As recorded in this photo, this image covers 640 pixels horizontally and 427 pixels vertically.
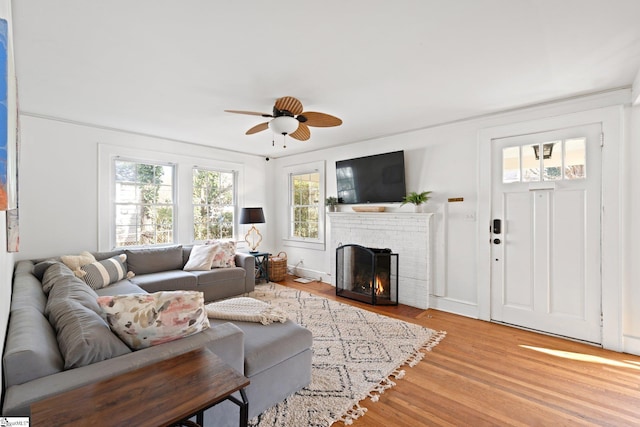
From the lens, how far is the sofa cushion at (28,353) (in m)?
1.12

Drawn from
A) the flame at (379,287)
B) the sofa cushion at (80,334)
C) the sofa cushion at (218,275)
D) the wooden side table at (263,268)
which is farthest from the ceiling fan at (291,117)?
the wooden side table at (263,268)

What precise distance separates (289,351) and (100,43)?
2475 millimetres

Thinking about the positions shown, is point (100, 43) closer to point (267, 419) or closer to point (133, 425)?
point (133, 425)

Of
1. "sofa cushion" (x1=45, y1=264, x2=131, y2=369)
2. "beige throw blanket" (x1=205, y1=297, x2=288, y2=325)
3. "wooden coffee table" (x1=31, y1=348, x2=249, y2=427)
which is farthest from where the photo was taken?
"beige throw blanket" (x1=205, y1=297, x2=288, y2=325)

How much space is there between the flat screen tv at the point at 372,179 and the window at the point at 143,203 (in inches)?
111

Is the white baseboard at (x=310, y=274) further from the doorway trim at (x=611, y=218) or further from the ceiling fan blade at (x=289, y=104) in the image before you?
the doorway trim at (x=611, y=218)

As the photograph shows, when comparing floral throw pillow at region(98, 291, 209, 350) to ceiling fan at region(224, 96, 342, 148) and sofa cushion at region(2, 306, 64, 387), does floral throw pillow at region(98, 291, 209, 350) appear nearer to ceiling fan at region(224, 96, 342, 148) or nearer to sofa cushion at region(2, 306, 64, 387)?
sofa cushion at region(2, 306, 64, 387)

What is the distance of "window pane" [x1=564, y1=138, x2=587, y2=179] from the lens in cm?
293

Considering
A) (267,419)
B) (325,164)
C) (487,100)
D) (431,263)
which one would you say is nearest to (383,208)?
(431,263)

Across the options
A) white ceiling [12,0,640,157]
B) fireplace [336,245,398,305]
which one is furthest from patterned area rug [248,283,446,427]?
white ceiling [12,0,640,157]

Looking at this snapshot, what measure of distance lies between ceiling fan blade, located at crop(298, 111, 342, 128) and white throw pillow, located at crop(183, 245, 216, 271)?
2.49m

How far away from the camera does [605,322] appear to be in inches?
110

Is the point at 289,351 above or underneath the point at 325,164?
underneath

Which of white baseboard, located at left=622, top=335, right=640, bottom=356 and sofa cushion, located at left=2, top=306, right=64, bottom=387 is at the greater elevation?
sofa cushion, located at left=2, top=306, right=64, bottom=387
